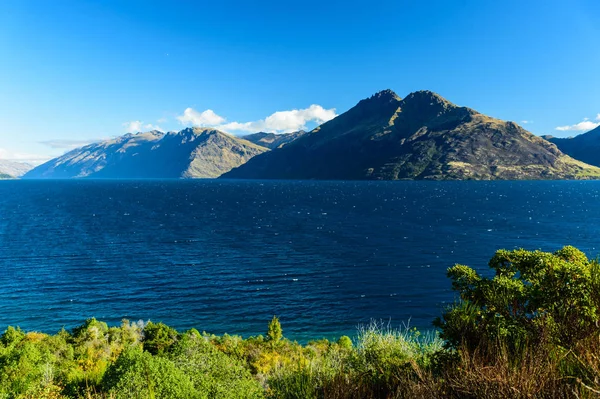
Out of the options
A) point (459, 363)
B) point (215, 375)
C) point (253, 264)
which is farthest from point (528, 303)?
point (253, 264)

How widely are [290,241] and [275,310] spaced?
47.9m

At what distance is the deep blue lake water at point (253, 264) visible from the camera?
53969mm

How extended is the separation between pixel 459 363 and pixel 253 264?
233 feet

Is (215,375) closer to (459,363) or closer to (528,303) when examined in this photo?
(459,363)

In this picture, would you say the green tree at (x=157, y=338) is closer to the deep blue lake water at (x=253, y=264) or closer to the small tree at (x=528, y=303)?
the deep blue lake water at (x=253, y=264)

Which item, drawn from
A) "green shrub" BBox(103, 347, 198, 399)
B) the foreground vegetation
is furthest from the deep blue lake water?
"green shrub" BBox(103, 347, 198, 399)

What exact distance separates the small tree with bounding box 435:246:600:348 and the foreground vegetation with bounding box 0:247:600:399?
2.1 inches

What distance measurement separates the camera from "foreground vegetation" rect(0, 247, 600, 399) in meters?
7.05

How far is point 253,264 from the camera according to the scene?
260 ft

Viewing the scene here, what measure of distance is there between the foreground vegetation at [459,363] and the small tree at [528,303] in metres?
0.05

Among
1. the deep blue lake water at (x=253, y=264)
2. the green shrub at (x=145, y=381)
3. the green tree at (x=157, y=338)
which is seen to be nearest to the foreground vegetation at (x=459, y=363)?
the green shrub at (x=145, y=381)

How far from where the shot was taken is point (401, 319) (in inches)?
2079

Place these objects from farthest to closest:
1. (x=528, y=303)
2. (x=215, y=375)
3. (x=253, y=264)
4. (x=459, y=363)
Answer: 1. (x=253, y=264)
2. (x=215, y=375)
3. (x=528, y=303)
4. (x=459, y=363)

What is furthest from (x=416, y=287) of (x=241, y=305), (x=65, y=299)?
(x=65, y=299)
